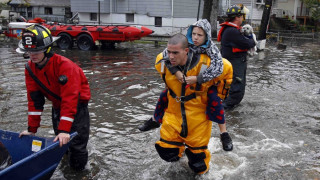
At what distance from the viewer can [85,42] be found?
17625 mm

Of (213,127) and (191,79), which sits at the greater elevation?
(191,79)

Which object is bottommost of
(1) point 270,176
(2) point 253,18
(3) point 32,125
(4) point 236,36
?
(1) point 270,176

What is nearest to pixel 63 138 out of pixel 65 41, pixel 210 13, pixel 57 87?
pixel 57 87

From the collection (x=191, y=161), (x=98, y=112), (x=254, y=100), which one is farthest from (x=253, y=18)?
(x=191, y=161)

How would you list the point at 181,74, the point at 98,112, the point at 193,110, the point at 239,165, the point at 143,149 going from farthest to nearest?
the point at 98,112
the point at 143,149
the point at 239,165
the point at 193,110
the point at 181,74

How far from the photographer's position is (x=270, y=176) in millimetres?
4219

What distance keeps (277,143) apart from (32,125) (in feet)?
12.5

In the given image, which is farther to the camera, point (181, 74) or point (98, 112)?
point (98, 112)

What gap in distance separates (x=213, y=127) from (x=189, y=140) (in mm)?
2268

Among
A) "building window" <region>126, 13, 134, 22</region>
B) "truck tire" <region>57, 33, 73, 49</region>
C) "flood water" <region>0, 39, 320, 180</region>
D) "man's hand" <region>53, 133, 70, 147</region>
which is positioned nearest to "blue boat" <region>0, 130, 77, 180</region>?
"man's hand" <region>53, 133, 70, 147</region>

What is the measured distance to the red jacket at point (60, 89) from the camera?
11.8 ft

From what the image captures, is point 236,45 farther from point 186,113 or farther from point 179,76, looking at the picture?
point 179,76

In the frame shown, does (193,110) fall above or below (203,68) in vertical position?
below

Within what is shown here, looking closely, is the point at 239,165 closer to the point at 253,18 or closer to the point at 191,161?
the point at 191,161
